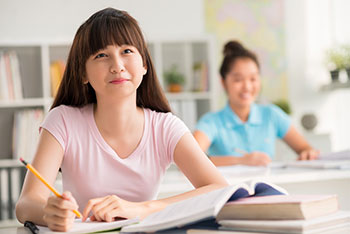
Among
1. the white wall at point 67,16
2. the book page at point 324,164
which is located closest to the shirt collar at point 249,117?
the book page at point 324,164

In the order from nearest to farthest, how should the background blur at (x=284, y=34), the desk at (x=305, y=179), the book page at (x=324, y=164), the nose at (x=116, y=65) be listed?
the nose at (x=116, y=65), the desk at (x=305, y=179), the book page at (x=324, y=164), the background blur at (x=284, y=34)

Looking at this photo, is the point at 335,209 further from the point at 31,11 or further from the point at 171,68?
the point at 31,11

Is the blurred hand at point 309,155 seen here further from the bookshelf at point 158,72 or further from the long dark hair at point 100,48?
the bookshelf at point 158,72

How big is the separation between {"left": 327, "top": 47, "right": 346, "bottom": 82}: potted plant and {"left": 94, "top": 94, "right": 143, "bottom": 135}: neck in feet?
12.2

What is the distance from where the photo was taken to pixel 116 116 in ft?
5.34

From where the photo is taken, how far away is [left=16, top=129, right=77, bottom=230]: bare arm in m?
1.38

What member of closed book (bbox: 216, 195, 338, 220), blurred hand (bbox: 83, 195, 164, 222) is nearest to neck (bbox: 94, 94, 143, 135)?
blurred hand (bbox: 83, 195, 164, 222)

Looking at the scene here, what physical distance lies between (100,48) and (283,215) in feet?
2.39

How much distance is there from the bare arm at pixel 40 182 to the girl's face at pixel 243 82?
159 cm

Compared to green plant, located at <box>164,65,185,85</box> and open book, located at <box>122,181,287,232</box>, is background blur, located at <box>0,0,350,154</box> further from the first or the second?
open book, located at <box>122,181,287,232</box>

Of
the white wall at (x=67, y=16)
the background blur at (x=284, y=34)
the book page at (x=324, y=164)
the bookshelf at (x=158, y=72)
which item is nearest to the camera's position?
the book page at (x=324, y=164)

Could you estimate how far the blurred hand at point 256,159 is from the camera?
8.50 ft

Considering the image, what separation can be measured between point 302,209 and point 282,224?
1.9 inches

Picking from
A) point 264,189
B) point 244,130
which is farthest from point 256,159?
point 264,189
